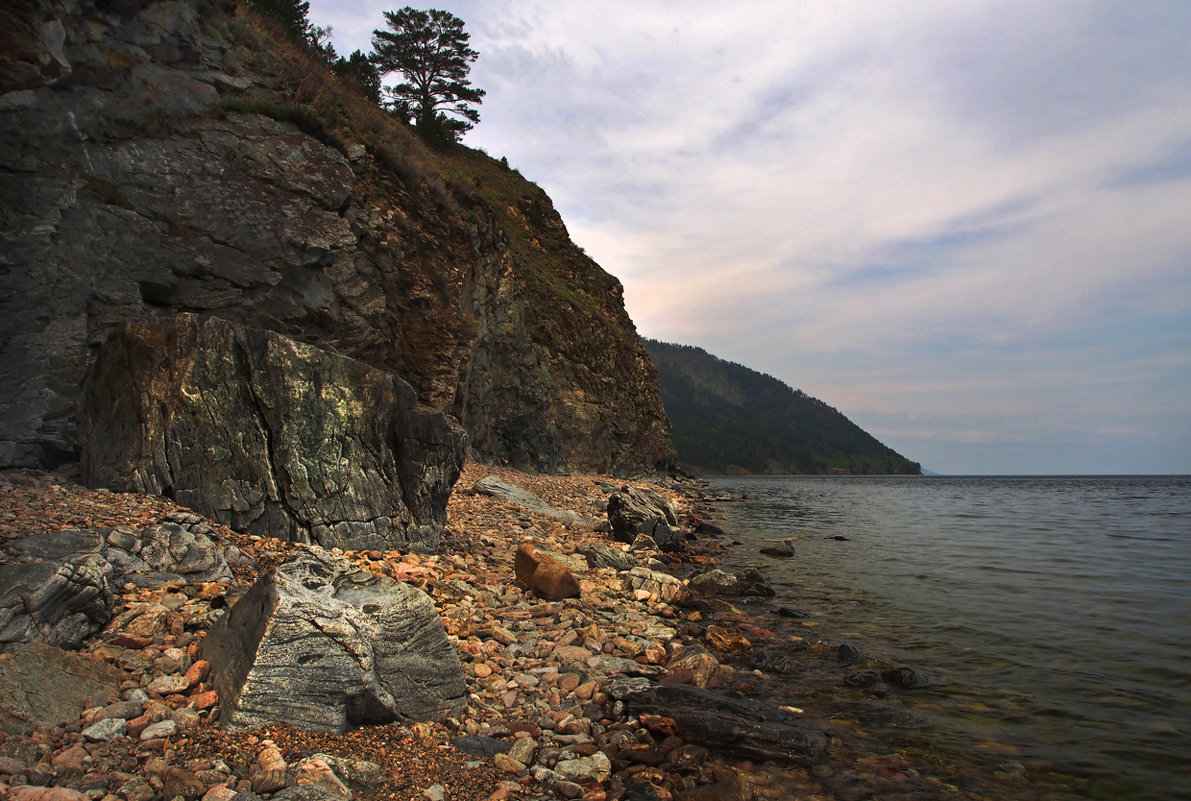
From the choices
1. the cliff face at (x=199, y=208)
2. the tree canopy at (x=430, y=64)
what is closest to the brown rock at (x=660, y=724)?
the cliff face at (x=199, y=208)

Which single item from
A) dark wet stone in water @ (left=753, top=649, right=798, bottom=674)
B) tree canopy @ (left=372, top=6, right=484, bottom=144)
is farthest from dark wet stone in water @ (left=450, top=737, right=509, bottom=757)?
tree canopy @ (left=372, top=6, right=484, bottom=144)

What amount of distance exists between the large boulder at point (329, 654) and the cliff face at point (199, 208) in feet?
21.4

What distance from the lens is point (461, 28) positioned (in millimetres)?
37000

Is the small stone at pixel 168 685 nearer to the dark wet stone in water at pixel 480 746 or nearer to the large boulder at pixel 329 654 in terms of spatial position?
the large boulder at pixel 329 654

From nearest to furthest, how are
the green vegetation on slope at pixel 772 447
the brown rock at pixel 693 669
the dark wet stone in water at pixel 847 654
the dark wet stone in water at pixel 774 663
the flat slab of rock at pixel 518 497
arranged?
the brown rock at pixel 693 669 < the dark wet stone in water at pixel 774 663 < the dark wet stone in water at pixel 847 654 < the flat slab of rock at pixel 518 497 < the green vegetation on slope at pixel 772 447

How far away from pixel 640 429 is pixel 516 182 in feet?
75.8

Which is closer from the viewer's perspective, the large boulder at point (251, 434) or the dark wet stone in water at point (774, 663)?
the large boulder at point (251, 434)

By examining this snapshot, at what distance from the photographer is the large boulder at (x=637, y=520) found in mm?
14195

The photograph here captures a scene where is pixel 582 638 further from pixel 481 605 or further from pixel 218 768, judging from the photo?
pixel 218 768

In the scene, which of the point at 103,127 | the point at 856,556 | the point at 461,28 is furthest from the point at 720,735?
the point at 461,28

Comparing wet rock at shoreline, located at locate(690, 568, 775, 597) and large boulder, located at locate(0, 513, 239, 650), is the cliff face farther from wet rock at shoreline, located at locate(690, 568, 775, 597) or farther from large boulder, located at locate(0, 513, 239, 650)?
wet rock at shoreline, located at locate(690, 568, 775, 597)

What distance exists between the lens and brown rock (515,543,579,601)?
798 centimetres

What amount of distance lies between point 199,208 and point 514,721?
12.1 metres

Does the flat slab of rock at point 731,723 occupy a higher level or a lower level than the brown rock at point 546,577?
lower
